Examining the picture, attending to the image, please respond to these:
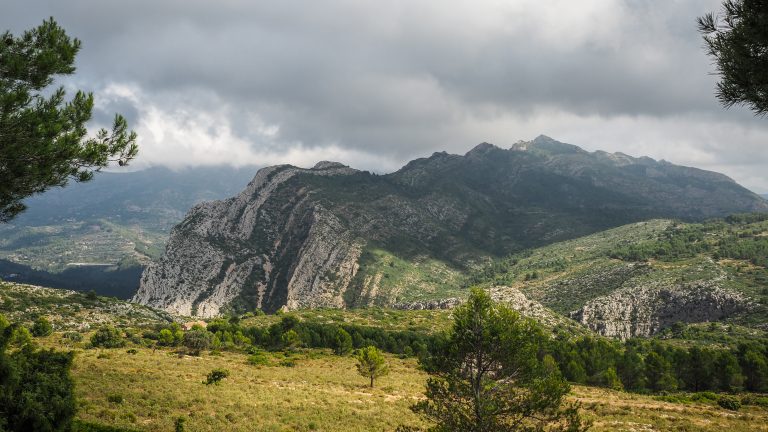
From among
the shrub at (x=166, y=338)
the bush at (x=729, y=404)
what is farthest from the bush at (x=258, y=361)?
the bush at (x=729, y=404)

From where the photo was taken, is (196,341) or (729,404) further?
(196,341)

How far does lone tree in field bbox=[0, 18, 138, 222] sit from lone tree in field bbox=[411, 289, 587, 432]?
20.4m

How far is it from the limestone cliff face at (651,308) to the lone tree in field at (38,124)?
15734 cm

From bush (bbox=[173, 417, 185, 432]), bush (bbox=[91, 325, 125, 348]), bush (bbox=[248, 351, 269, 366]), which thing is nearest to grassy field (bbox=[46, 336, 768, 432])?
bush (bbox=[173, 417, 185, 432])

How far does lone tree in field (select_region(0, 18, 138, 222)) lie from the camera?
16.3 m

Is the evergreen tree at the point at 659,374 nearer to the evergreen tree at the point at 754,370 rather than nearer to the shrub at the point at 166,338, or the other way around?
the evergreen tree at the point at 754,370

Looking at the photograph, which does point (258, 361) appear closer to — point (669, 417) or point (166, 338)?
point (166, 338)

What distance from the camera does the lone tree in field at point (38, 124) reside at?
16.3m

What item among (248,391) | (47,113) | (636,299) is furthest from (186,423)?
(636,299)

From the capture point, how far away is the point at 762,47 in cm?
1183

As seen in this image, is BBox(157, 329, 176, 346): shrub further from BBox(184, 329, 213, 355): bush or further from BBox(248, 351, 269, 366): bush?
BBox(248, 351, 269, 366): bush

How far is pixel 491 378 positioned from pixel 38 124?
24.4 m

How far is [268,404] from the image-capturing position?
38.8m

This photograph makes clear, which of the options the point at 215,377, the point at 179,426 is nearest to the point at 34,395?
the point at 179,426
